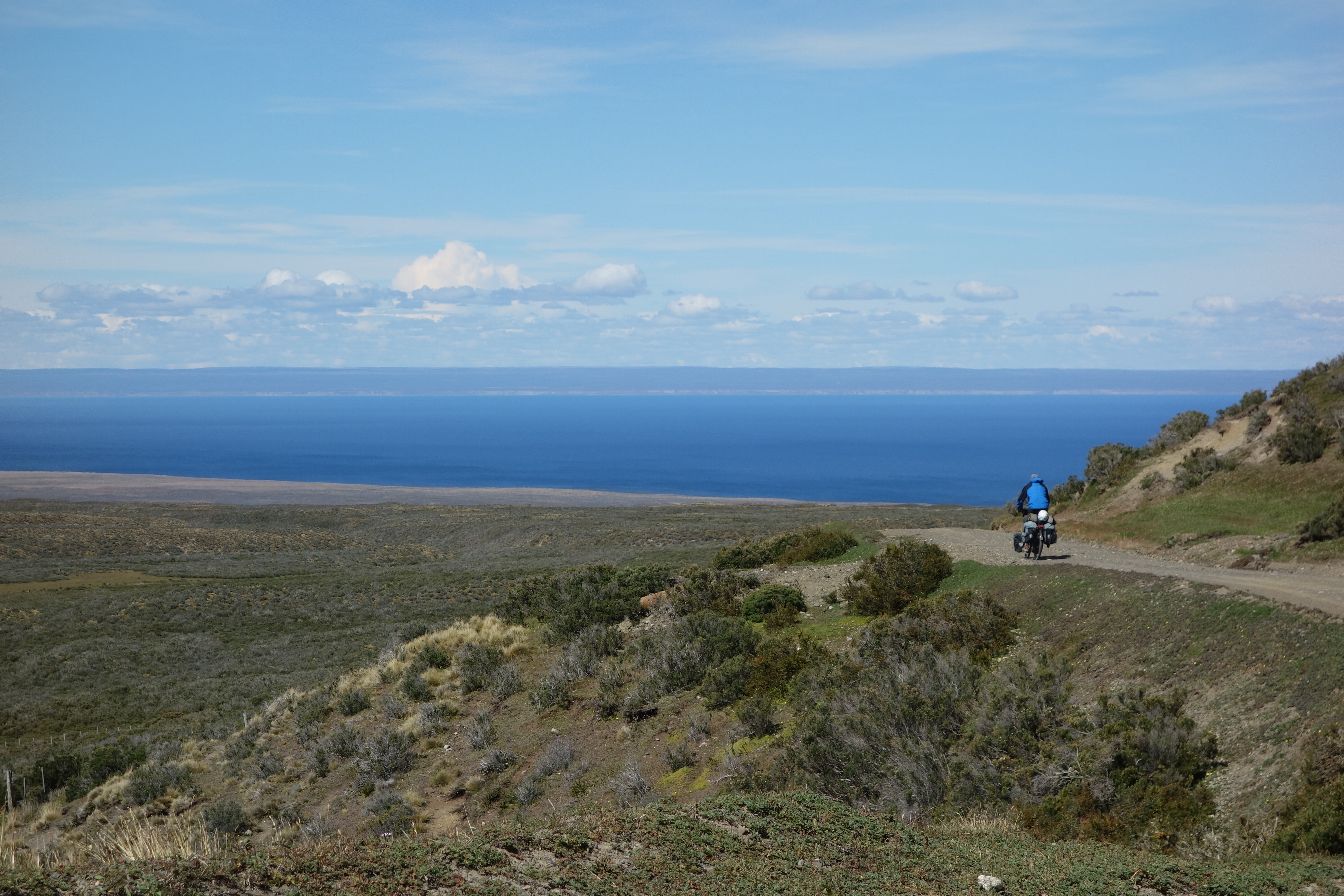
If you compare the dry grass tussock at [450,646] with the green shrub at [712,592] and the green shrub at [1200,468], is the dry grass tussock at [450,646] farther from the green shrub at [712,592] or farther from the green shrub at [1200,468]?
the green shrub at [1200,468]

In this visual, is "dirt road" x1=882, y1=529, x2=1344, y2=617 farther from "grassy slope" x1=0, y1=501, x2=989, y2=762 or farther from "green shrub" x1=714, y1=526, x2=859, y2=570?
"grassy slope" x1=0, y1=501, x2=989, y2=762

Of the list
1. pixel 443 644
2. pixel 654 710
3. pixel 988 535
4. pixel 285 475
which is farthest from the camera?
pixel 285 475

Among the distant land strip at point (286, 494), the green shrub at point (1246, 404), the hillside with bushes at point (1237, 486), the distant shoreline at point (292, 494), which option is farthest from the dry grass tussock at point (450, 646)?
the distant land strip at point (286, 494)

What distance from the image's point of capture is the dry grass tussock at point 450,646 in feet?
64.8

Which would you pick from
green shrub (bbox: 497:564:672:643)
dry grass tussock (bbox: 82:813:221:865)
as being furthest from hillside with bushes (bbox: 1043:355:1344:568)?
dry grass tussock (bbox: 82:813:221:865)

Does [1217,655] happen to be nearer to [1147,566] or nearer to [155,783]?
[1147,566]

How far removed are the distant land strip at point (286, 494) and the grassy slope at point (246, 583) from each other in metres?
18.0

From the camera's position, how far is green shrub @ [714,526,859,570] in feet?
77.0

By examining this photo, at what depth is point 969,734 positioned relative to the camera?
10055 millimetres

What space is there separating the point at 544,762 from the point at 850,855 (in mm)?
7138

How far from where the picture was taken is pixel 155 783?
54.5 feet

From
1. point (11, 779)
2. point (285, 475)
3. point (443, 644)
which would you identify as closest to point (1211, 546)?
point (443, 644)

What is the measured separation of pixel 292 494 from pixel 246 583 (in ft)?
233

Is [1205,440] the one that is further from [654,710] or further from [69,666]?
[69,666]
